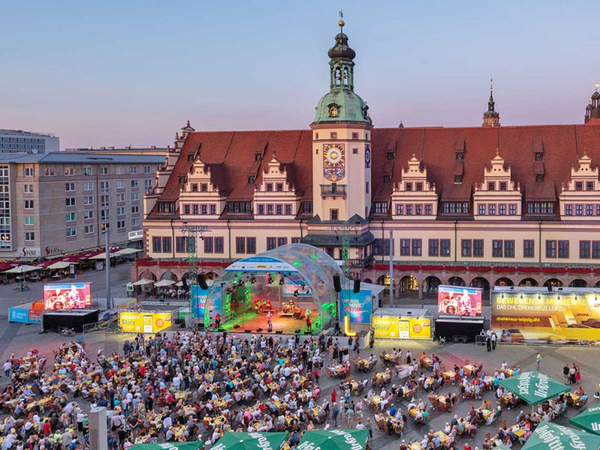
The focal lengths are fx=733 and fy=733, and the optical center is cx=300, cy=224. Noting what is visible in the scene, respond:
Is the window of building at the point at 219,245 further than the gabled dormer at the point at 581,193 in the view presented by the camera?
Yes

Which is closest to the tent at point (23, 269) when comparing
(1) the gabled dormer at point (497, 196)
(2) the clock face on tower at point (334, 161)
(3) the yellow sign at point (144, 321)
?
(3) the yellow sign at point (144, 321)

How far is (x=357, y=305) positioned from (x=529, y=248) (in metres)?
22.3

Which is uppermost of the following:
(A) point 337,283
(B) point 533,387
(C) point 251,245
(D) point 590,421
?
(C) point 251,245

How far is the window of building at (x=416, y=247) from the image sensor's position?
229 feet

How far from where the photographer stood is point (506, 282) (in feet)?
217

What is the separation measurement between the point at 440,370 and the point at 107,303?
3034cm

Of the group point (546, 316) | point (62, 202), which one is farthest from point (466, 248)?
point (62, 202)

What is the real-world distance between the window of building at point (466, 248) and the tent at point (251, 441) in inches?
1696

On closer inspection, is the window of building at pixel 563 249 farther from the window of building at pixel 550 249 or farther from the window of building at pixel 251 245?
the window of building at pixel 251 245

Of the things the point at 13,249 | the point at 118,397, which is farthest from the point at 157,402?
the point at 13,249

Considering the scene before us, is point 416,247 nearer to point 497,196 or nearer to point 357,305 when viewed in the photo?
point 497,196

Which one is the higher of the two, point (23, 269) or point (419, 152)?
point (419, 152)

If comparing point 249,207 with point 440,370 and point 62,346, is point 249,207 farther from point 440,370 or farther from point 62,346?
point 440,370

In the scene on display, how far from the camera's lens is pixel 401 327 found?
50938 mm
